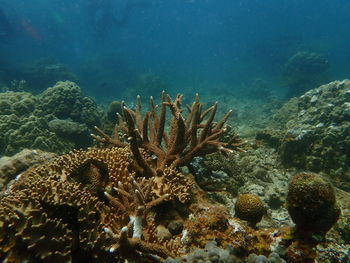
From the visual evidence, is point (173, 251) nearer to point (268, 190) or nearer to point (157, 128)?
point (157, 128)

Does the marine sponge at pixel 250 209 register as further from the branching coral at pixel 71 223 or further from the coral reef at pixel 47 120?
the coral reef at pixel 47 120

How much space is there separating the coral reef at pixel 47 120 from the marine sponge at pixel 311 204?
7531mm

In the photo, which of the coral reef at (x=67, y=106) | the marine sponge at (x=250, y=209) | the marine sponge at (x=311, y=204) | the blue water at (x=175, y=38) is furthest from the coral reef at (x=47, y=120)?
the blue water at (x=175, y=38)

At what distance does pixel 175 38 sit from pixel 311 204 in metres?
156

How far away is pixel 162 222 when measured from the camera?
333 cm

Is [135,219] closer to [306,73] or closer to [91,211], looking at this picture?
[91,211]

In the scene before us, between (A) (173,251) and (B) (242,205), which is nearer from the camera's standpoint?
(A) (173,251)

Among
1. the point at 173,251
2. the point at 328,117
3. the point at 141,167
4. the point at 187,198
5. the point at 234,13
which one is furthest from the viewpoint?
the point at 234,13

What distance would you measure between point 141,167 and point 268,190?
328 cm

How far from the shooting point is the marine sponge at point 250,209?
365 cm

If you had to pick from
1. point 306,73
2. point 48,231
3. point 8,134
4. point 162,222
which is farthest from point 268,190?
point 306,73

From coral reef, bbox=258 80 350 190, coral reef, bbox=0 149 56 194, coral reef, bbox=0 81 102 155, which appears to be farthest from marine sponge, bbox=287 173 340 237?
coral reef, bbox=0 81 102 155

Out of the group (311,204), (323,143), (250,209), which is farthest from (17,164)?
(323,143)

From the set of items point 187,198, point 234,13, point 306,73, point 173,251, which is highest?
point 234,13
